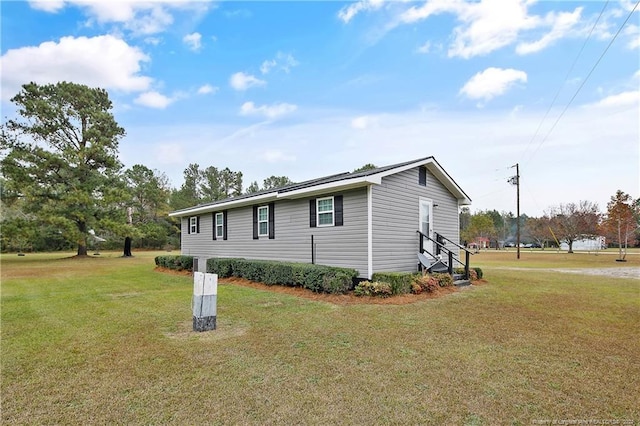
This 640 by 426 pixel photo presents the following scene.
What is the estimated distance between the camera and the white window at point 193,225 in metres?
17.1

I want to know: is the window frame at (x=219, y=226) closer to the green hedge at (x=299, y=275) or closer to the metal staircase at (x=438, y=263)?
the green hedge at (x=299, y=275)

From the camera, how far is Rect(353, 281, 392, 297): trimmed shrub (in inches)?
314

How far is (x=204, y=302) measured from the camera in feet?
17.4

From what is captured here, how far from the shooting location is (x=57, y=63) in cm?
1227

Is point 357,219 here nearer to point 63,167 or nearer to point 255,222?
point 255,222

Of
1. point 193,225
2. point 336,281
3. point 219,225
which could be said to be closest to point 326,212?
point 336,281

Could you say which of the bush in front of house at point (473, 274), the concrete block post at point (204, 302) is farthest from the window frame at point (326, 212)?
the concrete block post at point (204, 302)

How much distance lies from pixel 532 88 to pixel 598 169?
23.9 feet

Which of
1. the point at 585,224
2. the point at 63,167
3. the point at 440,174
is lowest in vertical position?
the point at 585,224

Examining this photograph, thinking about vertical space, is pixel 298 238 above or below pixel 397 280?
above

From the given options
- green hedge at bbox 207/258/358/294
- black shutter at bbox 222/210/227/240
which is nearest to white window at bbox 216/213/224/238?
black shutter at bbox 222/210/227/240

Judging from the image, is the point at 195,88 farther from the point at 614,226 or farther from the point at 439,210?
the point at 614,226

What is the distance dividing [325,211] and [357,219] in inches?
49.1

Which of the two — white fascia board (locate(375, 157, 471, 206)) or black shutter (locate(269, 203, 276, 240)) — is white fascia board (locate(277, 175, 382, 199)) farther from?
black shutter (locate(269, 203, 276, 240))
